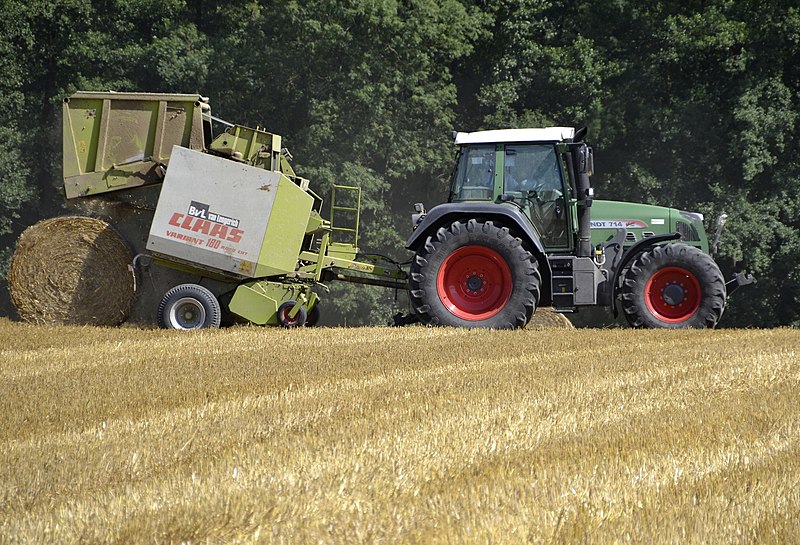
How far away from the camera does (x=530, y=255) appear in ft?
36.0

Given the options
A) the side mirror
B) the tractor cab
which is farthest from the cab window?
the side mirror

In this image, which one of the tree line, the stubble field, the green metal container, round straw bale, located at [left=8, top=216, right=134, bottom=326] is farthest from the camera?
the tree line

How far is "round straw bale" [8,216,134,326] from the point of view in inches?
452

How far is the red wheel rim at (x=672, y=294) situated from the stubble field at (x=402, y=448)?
3003 millimetres

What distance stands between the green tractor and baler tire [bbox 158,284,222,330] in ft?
7.22

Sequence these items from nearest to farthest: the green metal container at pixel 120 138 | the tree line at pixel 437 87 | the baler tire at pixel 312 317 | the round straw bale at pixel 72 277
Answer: the round straw bale at pixel 72 277 < the green metal container at pixel 120 138 < the baler tire at pixel 312 317 < the tree line at pixel 437 87

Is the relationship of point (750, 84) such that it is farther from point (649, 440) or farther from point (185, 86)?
point (649, 440)

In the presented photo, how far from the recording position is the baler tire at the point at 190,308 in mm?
11352

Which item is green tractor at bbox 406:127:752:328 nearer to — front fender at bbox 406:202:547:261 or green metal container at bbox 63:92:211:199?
front fender at bbox 406:202:547:261

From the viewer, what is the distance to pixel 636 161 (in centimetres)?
2397

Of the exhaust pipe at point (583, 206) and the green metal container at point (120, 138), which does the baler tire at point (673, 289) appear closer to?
the exhaust pipe at point (583, 206)

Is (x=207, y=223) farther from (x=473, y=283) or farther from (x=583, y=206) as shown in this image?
(x=583, y=206)

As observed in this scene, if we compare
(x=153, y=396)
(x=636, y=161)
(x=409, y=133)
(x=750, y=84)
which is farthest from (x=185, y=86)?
(x=153, y=396)

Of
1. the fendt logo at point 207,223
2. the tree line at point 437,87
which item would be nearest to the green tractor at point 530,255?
the fendt logo at point 207,223
